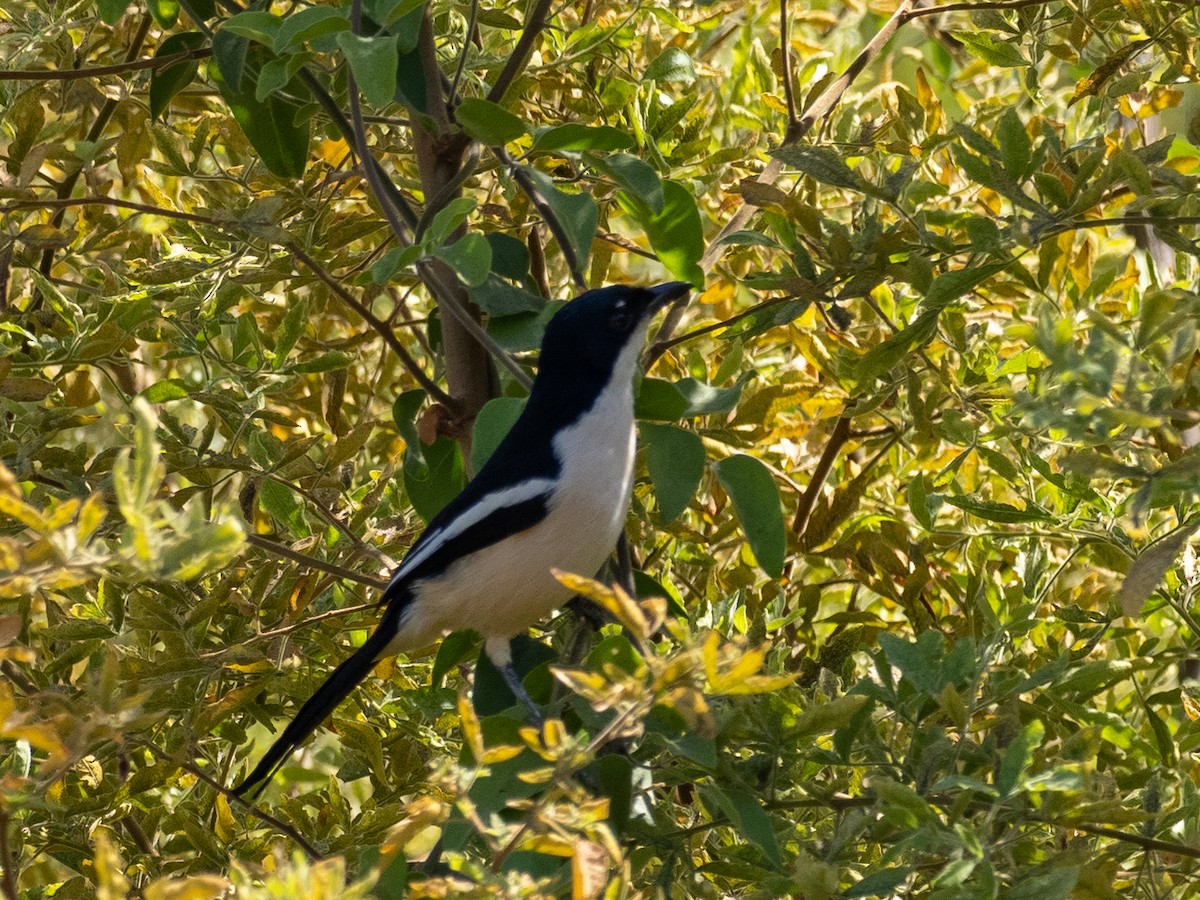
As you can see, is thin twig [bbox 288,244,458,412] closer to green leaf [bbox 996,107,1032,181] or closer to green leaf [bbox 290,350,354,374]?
green leaf [bbox 290,350,354,374]

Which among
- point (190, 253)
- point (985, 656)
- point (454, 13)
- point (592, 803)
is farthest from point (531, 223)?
point (592, 803)

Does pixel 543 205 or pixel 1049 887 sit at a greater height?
pixel 543 205

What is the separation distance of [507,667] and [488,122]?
1019mm

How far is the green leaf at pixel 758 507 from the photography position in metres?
2.43

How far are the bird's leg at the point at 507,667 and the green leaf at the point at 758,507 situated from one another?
46 centimetres

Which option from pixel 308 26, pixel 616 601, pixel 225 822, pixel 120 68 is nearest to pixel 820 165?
pixel 308 26

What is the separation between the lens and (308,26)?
6.85 feet

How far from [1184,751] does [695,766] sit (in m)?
0.87

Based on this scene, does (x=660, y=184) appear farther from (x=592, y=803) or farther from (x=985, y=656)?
(x=592, y=803)

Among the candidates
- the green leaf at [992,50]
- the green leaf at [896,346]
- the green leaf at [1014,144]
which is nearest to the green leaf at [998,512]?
the green leaf at [896,346]

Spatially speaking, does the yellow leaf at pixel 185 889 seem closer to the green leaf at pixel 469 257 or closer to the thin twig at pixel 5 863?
the thin twig at pixel 5 863

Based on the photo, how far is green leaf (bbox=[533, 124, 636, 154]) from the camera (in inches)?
89.9

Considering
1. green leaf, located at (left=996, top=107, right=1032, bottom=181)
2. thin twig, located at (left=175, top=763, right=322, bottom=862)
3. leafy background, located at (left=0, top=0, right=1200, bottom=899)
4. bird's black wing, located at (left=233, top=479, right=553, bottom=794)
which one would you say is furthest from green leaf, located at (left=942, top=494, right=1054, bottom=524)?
thin twig, located at (left=175, top=763, right=322, bottom=862)

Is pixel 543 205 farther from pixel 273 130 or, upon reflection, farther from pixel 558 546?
pixel 558 546
